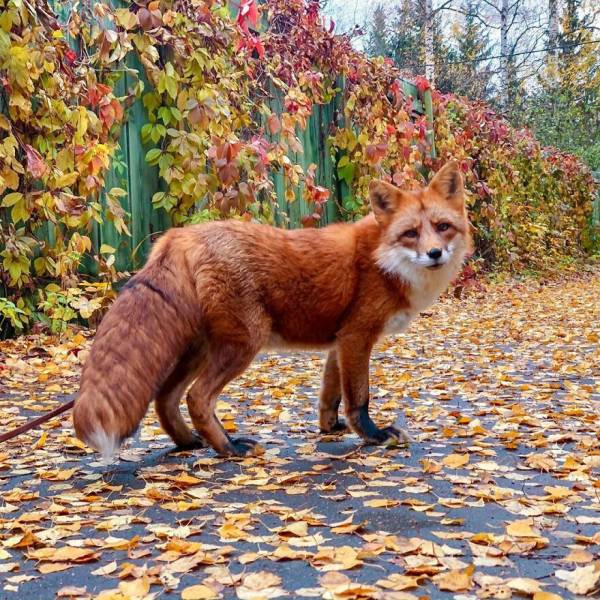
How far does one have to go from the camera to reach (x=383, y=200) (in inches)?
159

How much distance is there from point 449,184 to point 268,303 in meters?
1.19

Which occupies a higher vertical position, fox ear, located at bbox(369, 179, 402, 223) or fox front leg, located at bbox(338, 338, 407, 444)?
fox ear, located at bbox(369, 179, 402, 223)

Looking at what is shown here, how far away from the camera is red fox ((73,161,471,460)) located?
3.30 metres

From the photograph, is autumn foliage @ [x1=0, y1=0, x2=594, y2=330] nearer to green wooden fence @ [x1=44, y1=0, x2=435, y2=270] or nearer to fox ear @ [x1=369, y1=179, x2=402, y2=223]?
green wooden fence @ [x1=44, y1=0, x2=435, y2=270]

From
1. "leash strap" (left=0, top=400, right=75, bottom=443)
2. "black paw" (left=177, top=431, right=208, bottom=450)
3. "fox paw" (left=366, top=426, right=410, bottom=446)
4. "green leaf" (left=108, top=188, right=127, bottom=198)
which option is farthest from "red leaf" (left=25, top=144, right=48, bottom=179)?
"fox paw" (left=366, top=426, right=410, bottom=446)

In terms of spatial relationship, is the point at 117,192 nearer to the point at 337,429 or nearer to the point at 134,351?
the point at 337,429

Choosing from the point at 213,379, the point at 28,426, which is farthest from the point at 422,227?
the point at 28,426

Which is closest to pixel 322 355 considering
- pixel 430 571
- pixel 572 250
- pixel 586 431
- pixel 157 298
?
pixel 586 431

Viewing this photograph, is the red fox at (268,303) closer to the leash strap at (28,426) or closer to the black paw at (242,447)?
the black paw at (242,447)

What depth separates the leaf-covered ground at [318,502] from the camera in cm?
228

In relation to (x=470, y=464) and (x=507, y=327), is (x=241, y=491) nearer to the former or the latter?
(x=470, y=464)

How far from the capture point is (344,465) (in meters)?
3.60

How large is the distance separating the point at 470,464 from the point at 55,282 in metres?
4.44

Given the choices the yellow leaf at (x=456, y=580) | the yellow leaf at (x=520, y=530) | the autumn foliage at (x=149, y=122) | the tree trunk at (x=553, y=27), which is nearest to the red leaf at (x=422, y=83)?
the autumn foliage at (x=149, y=122)
